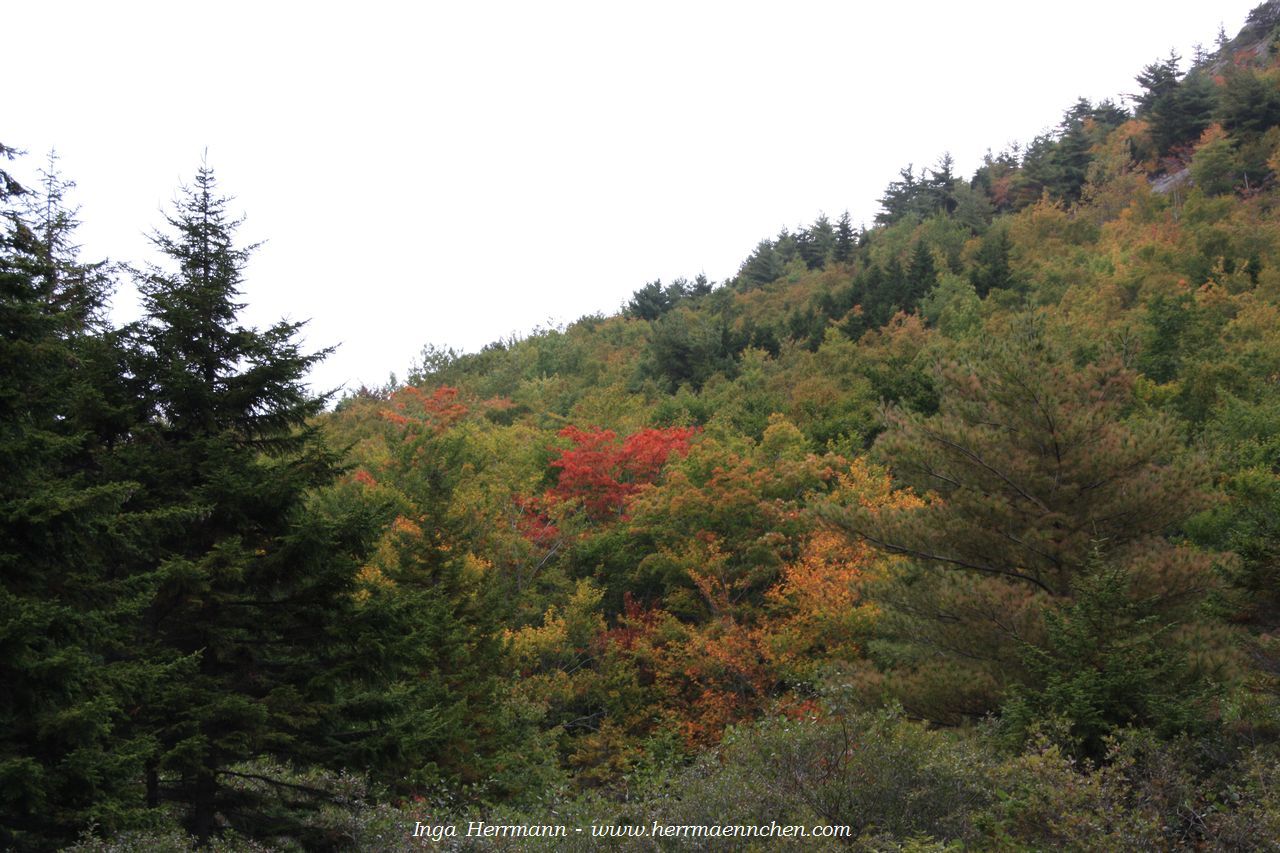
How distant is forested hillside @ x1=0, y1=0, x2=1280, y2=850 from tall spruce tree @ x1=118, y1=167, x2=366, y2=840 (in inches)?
1.6

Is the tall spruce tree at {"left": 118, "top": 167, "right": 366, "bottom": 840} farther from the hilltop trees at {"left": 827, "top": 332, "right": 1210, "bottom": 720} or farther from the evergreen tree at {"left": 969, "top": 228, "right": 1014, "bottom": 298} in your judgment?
the evergreen tree at {"left": 969, "top": 228, "right": 1014, "bottom": 298}

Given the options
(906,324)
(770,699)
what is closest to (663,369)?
(906,324)

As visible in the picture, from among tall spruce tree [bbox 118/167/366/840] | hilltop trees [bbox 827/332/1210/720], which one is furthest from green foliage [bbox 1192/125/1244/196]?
tall spruce tree [bbox 118/167/366/840]

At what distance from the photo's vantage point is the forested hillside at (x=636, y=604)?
764 centimetres

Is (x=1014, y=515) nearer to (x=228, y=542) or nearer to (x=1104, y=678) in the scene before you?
(x=1104, y=678)

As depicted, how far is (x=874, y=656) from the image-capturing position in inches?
814

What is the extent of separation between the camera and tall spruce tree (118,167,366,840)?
31.0ft

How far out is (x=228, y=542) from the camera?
934cm

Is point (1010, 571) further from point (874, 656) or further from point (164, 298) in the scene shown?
point (164, 298)

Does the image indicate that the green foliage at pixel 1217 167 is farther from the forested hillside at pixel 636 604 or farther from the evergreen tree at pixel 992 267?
the forested hillside at pixel 636 604

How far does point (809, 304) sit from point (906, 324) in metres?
13.8

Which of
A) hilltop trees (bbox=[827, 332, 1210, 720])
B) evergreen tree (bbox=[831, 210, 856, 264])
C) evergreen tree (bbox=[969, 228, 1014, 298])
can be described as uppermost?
evergreen tree (bbox=[831, 210, 856, 264])

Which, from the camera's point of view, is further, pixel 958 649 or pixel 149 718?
pixel 958 649

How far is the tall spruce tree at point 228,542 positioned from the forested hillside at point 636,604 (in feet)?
0.14
